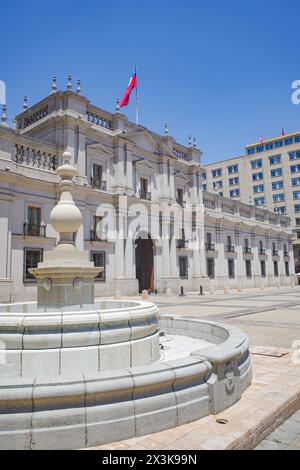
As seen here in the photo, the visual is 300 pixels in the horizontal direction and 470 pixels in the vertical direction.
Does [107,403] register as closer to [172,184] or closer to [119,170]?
[119,170]

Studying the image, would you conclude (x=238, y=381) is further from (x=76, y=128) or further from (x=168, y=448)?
(x=76, y=128)

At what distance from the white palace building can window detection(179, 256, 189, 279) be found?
97mm

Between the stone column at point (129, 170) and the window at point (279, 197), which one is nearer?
the stone column at point (129, 170)

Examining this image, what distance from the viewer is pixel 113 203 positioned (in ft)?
87.2

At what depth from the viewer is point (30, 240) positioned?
2095 centimetres

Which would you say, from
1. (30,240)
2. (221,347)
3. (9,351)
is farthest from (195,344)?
(30,240)

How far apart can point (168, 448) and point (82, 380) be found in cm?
104

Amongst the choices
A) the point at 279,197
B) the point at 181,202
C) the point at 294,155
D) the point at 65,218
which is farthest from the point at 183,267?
the point at 294,155

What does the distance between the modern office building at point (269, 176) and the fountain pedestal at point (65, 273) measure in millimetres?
53475

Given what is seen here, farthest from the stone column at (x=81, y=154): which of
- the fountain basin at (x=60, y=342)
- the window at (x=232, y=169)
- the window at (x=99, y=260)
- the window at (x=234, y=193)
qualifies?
the window at (x=232, y=169)

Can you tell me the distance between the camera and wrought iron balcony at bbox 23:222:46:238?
2080 centimetres

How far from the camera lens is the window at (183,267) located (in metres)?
32.0

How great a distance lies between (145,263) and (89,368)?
25568mm

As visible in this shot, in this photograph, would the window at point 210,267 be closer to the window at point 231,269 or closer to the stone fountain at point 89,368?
the window at point 231,269
